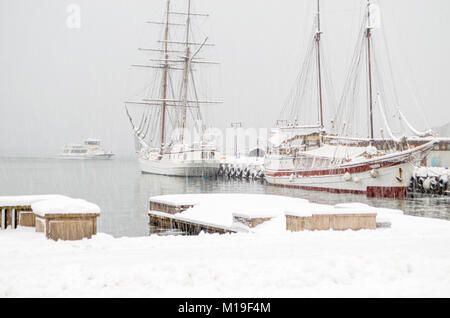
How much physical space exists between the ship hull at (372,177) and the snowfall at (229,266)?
41.4m

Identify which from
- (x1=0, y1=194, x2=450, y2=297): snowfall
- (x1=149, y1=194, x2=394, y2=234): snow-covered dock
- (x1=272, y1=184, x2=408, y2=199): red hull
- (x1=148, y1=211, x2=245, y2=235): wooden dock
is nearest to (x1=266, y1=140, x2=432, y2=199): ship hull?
(x1=272, y1=184, x2=408, y2=199): red hull

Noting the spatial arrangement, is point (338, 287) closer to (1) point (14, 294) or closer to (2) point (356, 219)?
(1) point (14, 294)

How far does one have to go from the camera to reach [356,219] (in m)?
14.1

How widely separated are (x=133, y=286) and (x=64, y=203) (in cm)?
452

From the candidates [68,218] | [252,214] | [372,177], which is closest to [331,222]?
[252,214]

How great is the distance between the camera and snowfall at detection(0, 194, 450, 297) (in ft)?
24.0

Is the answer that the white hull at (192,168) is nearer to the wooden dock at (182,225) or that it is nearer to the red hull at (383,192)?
the red hull at (383,192)

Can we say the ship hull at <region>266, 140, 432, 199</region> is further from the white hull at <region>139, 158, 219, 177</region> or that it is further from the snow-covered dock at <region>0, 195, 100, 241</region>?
the snow-covered dock at <region>0, 195, 100, 241</region>

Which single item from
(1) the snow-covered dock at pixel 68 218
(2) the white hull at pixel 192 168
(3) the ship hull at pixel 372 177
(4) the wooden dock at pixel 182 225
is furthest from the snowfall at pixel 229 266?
(2) the white hull at pixel 192 168

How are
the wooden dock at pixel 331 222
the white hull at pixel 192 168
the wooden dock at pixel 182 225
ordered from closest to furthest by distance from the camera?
the wooden dock at pixel 331 222 < the wooden dock at pixel 182 225 < the white hull at pixel 192 168

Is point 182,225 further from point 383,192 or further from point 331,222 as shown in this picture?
Answer: point 383,192

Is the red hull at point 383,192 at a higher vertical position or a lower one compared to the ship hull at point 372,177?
lower

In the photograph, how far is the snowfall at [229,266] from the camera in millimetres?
7301

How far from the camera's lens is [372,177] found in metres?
53.6
